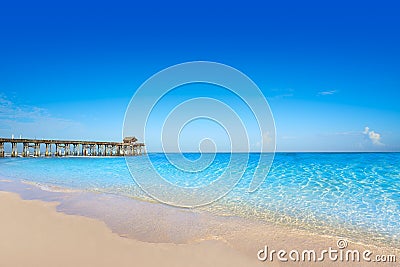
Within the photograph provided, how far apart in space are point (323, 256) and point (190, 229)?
9.00 feet

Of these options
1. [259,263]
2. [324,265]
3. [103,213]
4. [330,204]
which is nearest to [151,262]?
[259,263]

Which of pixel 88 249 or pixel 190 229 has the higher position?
pixel 88 249

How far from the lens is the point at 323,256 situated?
15.5ft

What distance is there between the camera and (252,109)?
8.05 meters

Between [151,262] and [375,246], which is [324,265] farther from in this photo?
[151,262]

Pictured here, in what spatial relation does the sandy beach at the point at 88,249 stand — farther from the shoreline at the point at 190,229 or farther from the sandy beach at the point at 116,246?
the shoreline at the point at 190,229

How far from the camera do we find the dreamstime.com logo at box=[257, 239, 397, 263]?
15.0 ft

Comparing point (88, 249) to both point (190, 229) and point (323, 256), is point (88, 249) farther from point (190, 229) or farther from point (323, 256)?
point (323, 256)

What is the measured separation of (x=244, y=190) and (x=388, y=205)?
515 cm

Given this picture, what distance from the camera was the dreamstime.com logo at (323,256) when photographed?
179 inches

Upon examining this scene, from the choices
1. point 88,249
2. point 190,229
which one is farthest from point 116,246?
point 190,229

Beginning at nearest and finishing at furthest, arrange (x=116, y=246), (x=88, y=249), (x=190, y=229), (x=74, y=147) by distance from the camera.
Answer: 1. (x=88, y=249)
2. (x=116, y=246)
3. (x=190, y=229)
4. (x=74, y=147)

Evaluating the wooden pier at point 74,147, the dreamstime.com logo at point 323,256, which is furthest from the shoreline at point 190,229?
the wooden pier at point 74,147

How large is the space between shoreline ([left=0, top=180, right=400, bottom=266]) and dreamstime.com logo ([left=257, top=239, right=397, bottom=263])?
0.57ft
